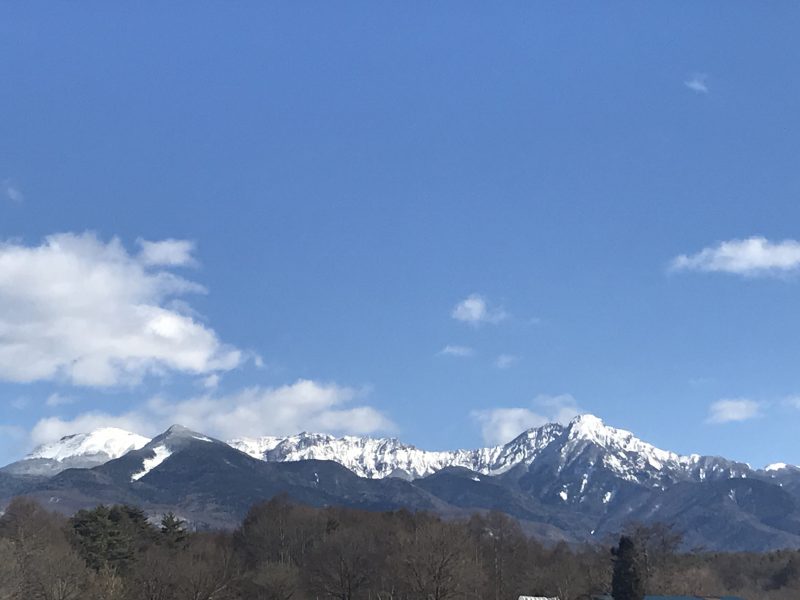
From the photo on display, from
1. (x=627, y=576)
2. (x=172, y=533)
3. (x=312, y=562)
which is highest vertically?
(x=172, y=533)

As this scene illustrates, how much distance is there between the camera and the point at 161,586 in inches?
4569

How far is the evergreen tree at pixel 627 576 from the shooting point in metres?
115

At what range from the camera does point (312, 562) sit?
145 meters

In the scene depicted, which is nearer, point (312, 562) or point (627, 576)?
point (627, 576)

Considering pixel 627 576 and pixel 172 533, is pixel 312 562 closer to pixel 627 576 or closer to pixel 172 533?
pixel 172 533

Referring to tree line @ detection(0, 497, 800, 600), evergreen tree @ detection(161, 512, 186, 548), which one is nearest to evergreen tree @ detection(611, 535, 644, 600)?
tree line @ detection(0, 497, 800, 600)

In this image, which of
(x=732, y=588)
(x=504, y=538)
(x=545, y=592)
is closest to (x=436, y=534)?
(x=545, y=592)

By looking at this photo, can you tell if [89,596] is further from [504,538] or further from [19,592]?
[504,538]

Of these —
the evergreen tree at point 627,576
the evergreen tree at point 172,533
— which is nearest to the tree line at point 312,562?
the evergreen tree at point 627,576

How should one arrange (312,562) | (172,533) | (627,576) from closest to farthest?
(627,576), (312,562), (172,533)

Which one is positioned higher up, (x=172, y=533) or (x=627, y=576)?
(x=172, y=533)

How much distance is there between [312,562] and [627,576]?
5060 centimetres

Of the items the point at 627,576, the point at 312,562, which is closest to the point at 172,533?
the point at 312,562

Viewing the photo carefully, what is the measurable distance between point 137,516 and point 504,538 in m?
69.4
